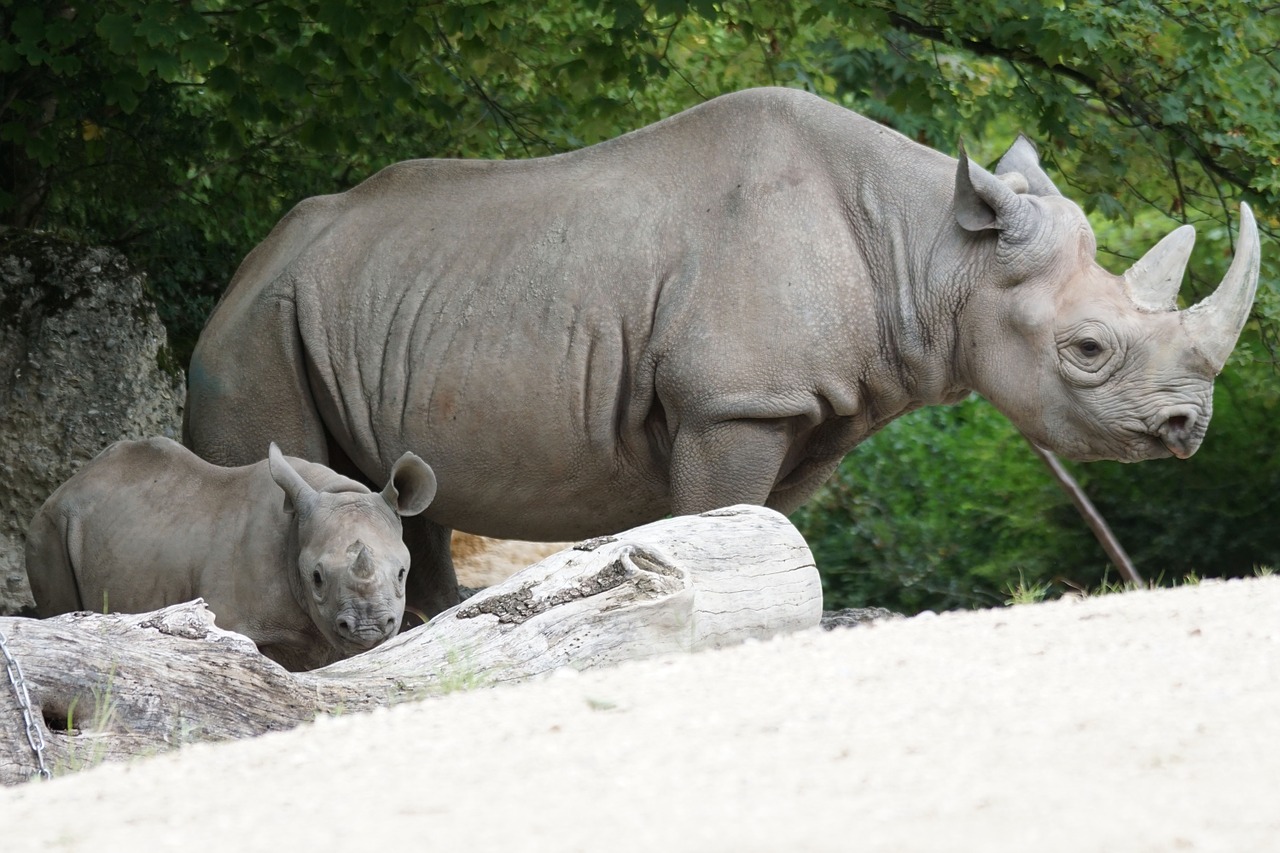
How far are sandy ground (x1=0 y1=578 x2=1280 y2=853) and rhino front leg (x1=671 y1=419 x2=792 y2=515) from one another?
2.28 meters

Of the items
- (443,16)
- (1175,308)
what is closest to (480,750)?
(1175,308)

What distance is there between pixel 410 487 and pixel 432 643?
59.2 inches

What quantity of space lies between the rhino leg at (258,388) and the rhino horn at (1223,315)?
145 inches

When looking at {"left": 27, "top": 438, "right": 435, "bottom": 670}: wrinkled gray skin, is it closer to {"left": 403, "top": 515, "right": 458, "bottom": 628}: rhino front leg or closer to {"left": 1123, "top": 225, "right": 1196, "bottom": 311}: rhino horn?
{"left": 403, "top": 515, "right": 458, "bottom": 628}: rhino front leg

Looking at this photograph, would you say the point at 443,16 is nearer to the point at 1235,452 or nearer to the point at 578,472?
the point at 578,472

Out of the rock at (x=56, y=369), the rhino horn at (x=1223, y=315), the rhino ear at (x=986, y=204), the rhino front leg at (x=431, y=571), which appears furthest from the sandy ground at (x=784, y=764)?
the rock at (x=56, y=369)

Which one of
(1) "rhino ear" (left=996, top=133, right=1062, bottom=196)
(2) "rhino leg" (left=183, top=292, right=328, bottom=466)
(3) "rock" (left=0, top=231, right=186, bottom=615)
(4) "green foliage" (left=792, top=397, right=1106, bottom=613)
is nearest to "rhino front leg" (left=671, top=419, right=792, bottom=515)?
(1) "rhino ear" (left=996, top=133, right=1062, bottom=196)

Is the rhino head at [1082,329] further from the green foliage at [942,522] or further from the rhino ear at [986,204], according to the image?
the green foliage at [942,522]

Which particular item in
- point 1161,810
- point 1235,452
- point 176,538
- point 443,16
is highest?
point 443,16

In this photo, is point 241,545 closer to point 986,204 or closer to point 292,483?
point 292,483

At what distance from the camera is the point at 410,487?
22.5 feet

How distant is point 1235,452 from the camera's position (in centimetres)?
1303

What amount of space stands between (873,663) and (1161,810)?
1.31 m

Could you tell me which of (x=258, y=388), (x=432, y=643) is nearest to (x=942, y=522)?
(x=258, y=388)
